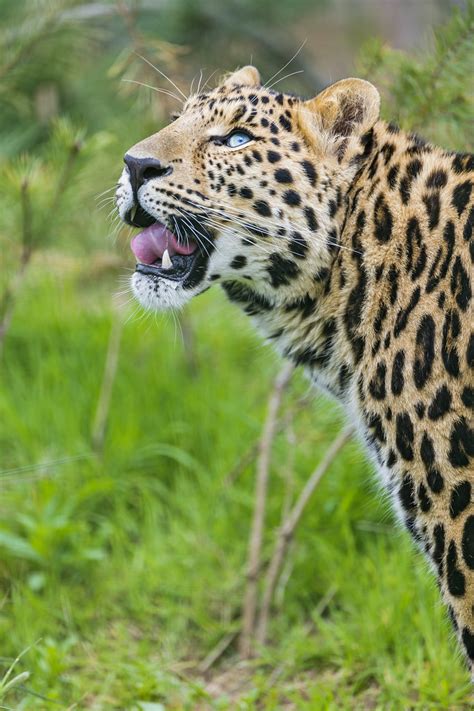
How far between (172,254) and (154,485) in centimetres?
257

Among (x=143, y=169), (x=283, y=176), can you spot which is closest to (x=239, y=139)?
(x=283, y=176)

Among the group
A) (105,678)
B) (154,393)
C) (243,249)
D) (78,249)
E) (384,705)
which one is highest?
(243,249)

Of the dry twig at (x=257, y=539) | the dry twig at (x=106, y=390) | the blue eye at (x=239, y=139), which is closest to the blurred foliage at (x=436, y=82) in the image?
the blue eye at (x=239, y=139)

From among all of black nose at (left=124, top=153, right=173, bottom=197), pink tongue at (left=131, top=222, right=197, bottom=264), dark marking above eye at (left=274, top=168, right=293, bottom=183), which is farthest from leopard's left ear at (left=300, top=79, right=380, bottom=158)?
pink tongue at (left=131, top=222, right=197, bottom=264)

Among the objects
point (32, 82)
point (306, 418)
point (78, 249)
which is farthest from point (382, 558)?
point (32, 82)

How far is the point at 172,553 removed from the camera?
6035 mm

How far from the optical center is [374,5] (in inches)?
832

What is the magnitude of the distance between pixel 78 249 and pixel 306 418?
2046 mm

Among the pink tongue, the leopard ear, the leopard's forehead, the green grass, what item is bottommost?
the green grass

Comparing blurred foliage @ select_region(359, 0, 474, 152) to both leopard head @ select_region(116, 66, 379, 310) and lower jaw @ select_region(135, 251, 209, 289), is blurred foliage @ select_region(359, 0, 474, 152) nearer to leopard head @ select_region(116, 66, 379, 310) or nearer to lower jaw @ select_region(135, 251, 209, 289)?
leopard head @ select_region(116, 66, 379, 310)

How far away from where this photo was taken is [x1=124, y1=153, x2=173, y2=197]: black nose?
4.10 m

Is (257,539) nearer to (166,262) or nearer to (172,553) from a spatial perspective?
(172,553)

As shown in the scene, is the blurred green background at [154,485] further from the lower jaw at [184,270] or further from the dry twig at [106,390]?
the lower jaw at [184,270]

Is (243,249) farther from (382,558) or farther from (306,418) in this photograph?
(306,418)
